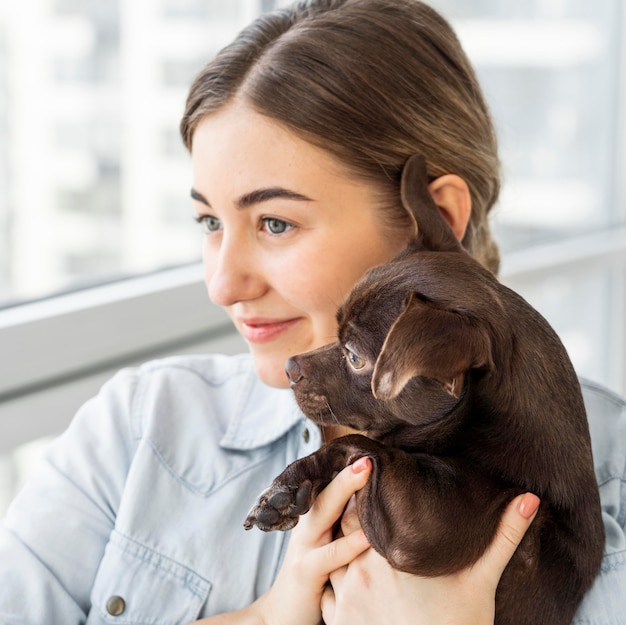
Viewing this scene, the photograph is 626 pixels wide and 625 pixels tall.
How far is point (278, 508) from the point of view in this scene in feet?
4.09

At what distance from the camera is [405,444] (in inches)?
51.6

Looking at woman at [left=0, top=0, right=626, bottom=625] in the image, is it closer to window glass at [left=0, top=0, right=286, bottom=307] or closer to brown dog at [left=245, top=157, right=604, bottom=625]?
brown dog at [left=245, top=157, right=604, bottom=625]

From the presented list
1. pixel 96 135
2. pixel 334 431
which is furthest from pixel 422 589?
pixel 96 135

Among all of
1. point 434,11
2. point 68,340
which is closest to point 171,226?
point 68,340

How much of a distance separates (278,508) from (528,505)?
0.33m

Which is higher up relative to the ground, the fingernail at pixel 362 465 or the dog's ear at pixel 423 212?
the dog's ear at pixel 423 212

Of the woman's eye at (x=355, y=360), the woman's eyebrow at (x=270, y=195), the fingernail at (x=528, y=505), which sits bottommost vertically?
the fingernail at (x=528, y=505)

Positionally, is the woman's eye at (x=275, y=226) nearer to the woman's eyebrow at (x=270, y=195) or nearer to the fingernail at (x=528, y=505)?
the woman's eyebrow at (x=270, y=195)

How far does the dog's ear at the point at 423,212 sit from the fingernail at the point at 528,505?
390 millimetres

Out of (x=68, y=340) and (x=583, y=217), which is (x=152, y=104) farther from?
(x=583, y=217)

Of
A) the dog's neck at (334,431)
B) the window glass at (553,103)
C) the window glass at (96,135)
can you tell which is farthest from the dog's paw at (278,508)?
the window glass at (553,103)

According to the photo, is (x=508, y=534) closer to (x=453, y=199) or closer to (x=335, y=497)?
(x=335, y=497)

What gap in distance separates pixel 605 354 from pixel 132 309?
277cm

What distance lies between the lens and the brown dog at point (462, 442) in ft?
3.98
